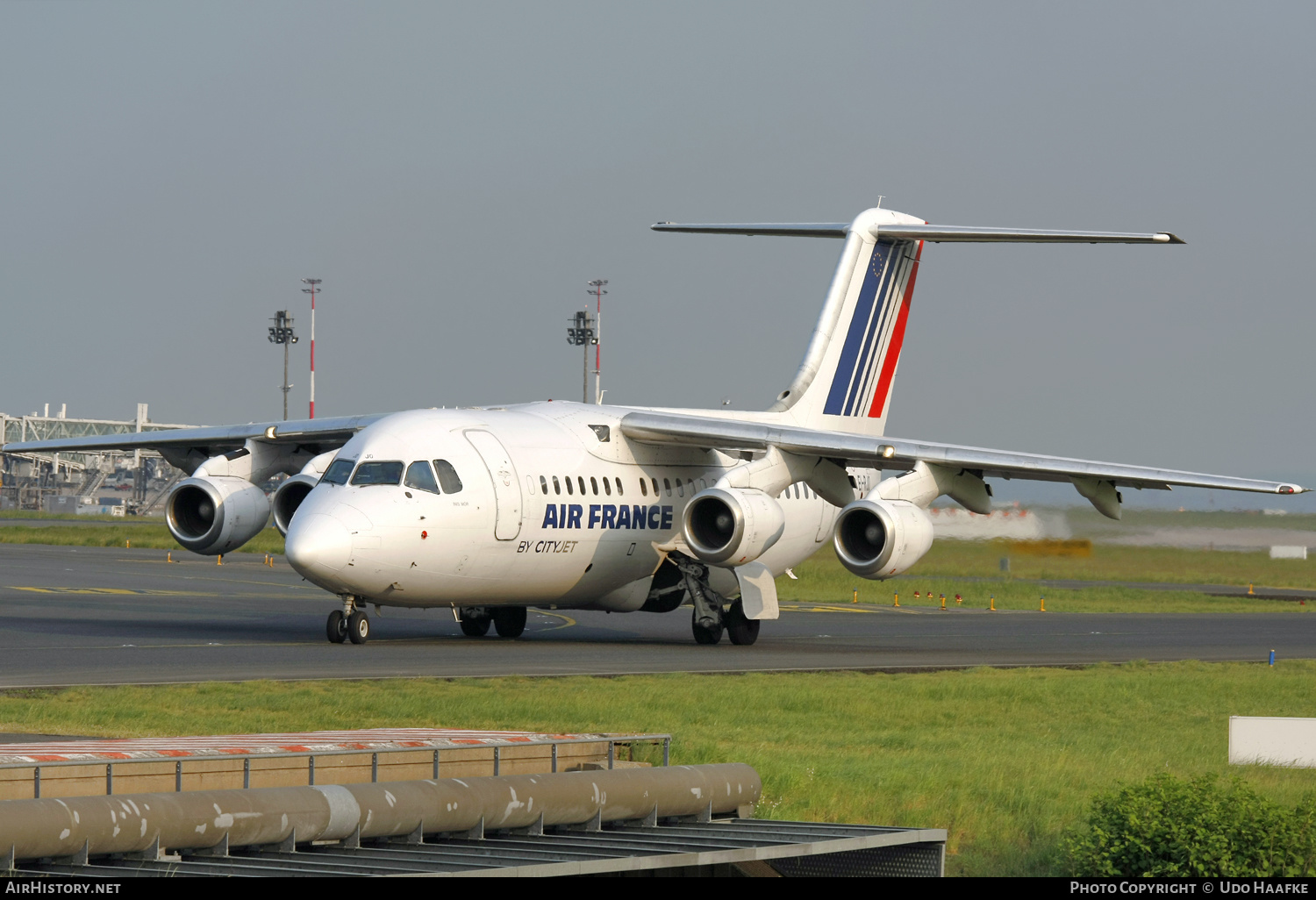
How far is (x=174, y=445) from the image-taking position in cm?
2997

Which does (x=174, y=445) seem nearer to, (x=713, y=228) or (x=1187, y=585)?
(x=713, y=228)

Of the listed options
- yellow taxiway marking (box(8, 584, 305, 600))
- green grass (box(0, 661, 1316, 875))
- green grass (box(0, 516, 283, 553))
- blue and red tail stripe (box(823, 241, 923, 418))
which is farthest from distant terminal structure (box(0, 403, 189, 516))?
green grass (box(0, 661, 1316, 875))

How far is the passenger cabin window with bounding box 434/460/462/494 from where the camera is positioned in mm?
23734

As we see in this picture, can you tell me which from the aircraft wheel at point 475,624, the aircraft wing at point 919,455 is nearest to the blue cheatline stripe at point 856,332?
the aircraft wing at point 919,455

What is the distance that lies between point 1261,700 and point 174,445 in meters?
18.8

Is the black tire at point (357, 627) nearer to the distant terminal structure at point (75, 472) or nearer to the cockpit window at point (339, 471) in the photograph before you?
the cockpit window at point (339, 471)

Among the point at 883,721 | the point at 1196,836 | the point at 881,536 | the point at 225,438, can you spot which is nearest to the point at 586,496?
the point at 881,536

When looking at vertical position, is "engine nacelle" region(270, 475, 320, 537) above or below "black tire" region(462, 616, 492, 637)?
above

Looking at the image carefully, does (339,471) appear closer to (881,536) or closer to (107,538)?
(881,536)

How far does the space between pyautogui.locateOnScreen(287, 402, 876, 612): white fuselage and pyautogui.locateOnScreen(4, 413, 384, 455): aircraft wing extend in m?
3.27

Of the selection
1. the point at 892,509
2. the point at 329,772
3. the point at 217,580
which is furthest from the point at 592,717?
the point at 217,580

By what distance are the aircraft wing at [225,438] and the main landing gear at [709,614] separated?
18.3 feet

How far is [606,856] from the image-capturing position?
7.95 meters
